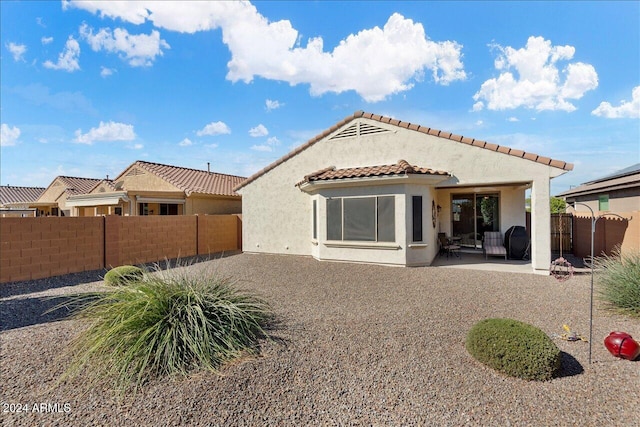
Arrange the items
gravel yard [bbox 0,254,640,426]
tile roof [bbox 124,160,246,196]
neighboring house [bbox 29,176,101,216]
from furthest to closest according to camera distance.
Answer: neighboring house [bbox 29,176,101,216], tile roof [bbox 124,160,246,196], gravel yard [bbox 0,254,640,426]

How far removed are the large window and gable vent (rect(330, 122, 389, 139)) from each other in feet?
11.5

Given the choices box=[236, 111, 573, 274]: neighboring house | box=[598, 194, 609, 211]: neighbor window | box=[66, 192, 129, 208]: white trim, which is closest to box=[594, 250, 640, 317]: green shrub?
box=[236, 111, 573, 274]: neighboring house

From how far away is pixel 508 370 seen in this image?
4.11m

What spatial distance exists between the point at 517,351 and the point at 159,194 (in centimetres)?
2202

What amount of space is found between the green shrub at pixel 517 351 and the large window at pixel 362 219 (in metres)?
7.39

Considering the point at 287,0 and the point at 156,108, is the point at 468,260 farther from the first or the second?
the point at 156,108

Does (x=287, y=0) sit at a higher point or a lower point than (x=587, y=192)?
higher

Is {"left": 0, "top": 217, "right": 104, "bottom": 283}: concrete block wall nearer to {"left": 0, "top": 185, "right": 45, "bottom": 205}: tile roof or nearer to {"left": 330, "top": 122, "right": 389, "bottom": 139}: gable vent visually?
{"left": 330, "top": 122, "right": 389, "bottom": 139}: gable vent

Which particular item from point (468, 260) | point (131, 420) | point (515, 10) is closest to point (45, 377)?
point (131, 420)

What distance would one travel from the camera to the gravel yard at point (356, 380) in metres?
3.30

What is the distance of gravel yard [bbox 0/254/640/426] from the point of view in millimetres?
3305

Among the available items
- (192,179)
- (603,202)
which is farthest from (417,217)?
(192,179)

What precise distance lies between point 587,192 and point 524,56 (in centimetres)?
1602

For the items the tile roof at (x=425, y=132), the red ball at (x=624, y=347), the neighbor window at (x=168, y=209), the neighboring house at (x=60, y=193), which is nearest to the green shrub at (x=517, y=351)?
the red ball at (x=624, y=347)
